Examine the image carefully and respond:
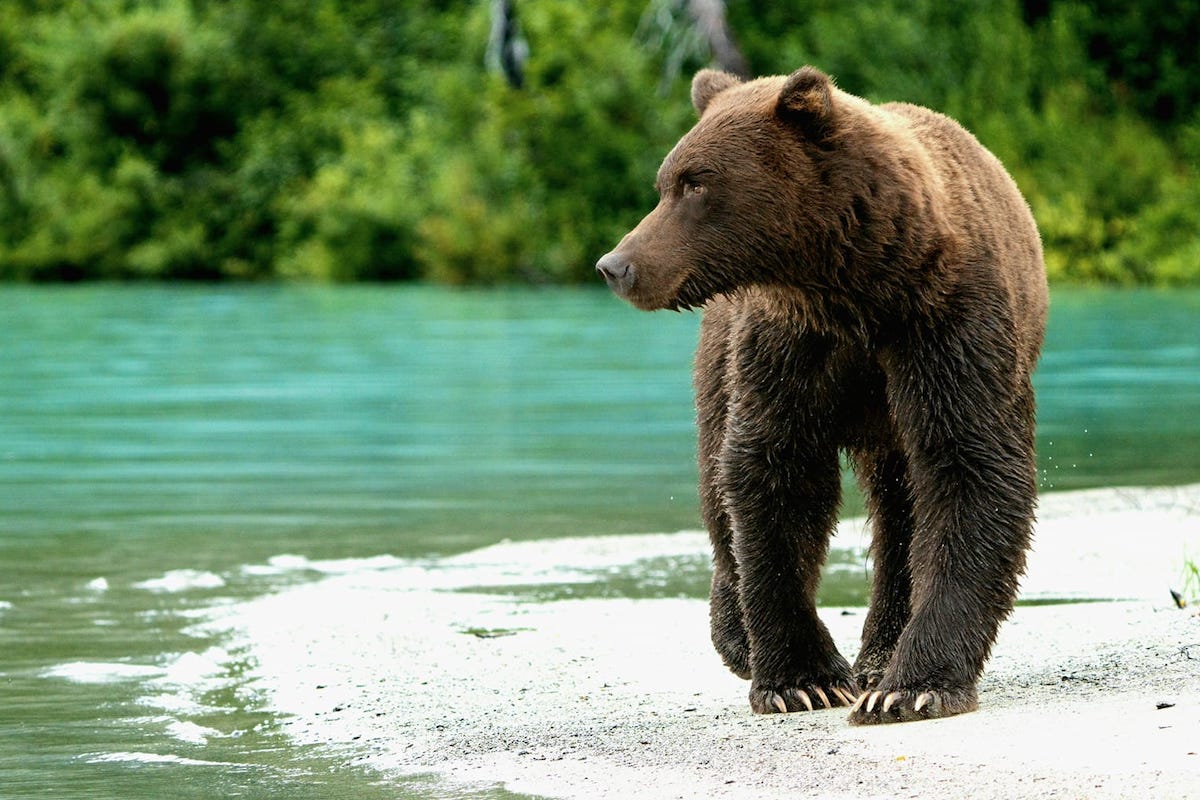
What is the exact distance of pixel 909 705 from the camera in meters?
6.14

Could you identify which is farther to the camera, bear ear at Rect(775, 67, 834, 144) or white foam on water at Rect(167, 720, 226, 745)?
white foam on water at Rect(167, 720, 226, 745)

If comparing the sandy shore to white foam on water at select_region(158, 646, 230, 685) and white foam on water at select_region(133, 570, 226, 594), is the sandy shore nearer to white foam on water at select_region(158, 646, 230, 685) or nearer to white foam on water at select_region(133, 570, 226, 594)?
white foam on water at select_region(158, 646, 230, 685)

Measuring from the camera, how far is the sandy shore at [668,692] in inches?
218

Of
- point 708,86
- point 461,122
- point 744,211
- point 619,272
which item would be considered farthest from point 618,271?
point 461,122

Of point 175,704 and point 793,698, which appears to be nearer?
point 793,698

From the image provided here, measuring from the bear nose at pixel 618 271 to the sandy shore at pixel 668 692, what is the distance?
141cm

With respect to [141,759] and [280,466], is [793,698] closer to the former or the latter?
[141,759]

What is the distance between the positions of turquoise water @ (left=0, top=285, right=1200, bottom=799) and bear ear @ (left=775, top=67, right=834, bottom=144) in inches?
91.3

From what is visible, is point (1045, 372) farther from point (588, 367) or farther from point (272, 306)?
point (272, 306)

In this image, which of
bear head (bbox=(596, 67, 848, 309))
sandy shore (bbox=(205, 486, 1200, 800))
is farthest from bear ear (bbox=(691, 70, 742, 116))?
sandy shore (bbox=(205, 486, 1200, 800))

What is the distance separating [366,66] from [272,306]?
79.7ft

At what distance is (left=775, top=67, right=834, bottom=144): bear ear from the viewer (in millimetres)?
6035

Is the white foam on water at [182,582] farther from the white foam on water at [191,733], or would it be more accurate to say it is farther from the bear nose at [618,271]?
the bear nose at [618,271]

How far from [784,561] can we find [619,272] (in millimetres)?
1232
